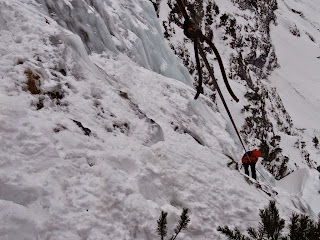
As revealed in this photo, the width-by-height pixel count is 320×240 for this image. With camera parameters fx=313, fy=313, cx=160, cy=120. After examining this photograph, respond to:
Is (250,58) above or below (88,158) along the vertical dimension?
below

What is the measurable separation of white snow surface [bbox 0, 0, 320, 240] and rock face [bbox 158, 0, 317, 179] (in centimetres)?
1517

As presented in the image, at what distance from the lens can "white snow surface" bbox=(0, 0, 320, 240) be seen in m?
3.59

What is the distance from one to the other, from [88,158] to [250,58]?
36841 mm

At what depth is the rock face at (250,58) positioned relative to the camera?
2372 cm

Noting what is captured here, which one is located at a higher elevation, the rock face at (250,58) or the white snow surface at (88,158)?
the white snow surface at (88,158)

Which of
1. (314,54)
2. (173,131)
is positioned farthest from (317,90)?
(173,131)

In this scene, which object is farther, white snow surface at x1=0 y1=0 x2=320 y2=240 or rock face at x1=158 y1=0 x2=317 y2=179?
rock face at x1=158 y1=0 x2=317 y2=179

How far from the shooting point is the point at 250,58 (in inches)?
1508

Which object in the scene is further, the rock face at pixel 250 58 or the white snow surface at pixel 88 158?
the rock face at pixel 250 58

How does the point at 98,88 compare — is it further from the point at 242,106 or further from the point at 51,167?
the point at 242,106

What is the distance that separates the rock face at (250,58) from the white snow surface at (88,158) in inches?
597

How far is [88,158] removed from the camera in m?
4.47

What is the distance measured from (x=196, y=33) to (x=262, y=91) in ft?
112

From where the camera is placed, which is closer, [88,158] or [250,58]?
[88,158]
